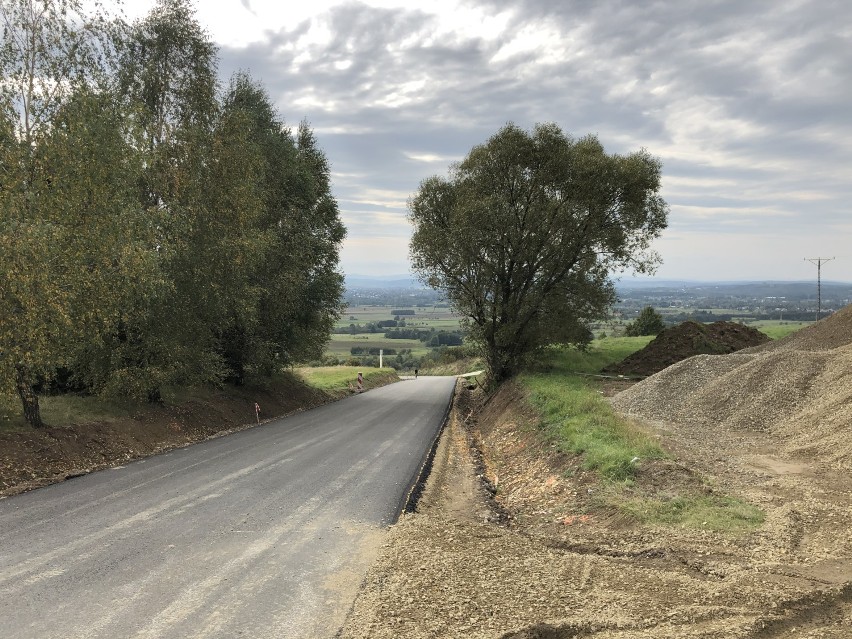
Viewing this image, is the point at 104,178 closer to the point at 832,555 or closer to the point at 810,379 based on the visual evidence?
the point at 832,555

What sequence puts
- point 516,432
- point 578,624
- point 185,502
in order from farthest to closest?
point 516,432, point 185,502, point 578,624

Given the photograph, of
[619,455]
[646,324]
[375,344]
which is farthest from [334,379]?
[375,344]

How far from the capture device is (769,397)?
52.1 feet

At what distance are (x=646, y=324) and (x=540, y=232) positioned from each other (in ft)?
123

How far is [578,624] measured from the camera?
191 inches

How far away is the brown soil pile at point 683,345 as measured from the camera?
31891 mm

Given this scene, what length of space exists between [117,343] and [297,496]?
9.70 metres

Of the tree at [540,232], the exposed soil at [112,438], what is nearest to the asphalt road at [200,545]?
the exposed soil at [112,438]

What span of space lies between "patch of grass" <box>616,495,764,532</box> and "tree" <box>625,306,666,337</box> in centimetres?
5126

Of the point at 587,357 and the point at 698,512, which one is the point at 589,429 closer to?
the point at 698,512

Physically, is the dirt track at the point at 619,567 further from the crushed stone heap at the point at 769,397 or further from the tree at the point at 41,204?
the tree at the point at 41,204

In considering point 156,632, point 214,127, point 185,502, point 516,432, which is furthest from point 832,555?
point 214,127

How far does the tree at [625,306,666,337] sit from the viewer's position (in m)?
56.8

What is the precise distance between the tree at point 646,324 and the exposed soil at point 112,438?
4557cm
